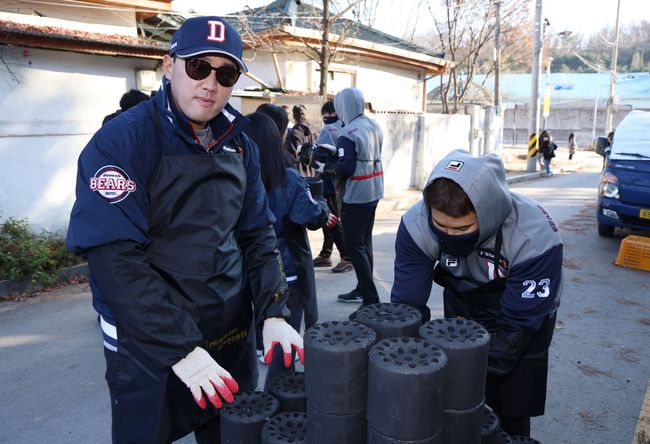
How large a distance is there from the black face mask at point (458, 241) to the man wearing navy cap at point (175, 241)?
0.72m

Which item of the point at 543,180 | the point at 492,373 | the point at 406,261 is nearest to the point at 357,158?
the point at 406,261

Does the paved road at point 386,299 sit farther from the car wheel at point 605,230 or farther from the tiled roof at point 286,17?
the tiled roof at point 286,17

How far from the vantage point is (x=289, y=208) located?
3.92 m

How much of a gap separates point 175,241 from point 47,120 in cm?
684

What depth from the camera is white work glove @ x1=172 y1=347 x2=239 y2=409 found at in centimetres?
175

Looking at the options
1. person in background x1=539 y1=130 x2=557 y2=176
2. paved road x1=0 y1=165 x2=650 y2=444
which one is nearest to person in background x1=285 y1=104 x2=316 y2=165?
paved road x1=0 y1=165 x2=650 y2=444

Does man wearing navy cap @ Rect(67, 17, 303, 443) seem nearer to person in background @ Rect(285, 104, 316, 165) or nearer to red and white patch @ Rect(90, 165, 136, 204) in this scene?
red and white patch @ Rect(90, 165, 136, 204)

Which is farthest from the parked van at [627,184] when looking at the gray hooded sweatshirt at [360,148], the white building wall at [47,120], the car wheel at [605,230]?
the white building wall at [47,120]

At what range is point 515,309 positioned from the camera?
236cm

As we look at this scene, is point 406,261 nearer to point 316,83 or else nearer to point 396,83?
point 316,83

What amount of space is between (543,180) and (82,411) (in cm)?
1815

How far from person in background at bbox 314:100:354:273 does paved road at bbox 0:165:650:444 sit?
24 centimetres

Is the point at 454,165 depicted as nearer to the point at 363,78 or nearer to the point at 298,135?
the point at 298,135

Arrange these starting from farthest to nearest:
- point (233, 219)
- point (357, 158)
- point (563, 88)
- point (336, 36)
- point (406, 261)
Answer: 1. point (563, 88)
2. point (336, 36)
3. point (357, 158)
4. point (406, 261)
5. point (233, 219)
